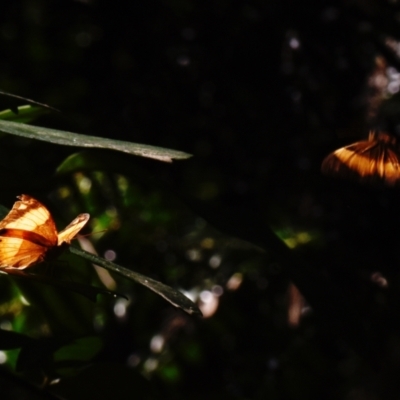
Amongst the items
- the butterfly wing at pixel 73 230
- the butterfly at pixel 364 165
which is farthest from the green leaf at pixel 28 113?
the butterfly at pixel 364 165

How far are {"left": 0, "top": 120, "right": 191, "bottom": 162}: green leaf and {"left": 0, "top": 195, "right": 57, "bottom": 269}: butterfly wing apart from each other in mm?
71

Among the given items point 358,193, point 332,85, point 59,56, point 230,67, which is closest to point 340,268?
point 358,193

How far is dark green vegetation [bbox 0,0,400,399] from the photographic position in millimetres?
1537

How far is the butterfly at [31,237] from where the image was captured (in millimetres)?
679

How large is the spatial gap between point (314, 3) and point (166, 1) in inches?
16.7

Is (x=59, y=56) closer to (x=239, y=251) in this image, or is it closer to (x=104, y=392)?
(x=239, y=251)

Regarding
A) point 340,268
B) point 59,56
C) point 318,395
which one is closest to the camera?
point 340,268

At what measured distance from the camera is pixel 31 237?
72 centimetres

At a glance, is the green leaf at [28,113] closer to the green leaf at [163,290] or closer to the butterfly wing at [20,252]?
the butterfly wing at [20,252]

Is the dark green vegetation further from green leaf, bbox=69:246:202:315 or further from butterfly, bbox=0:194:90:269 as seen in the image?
green leaf, bbox=69:246:202:315

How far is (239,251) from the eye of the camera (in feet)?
5.19

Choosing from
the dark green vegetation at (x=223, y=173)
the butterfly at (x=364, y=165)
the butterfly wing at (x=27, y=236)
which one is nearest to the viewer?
the butterfly wing at (x=27, y=236)

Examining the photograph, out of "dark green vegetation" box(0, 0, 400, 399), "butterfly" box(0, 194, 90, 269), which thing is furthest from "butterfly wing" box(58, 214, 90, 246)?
"dark green vegetation" box(0, 0, 400, 399)

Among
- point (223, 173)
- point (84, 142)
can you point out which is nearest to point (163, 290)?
point (84, 142)
